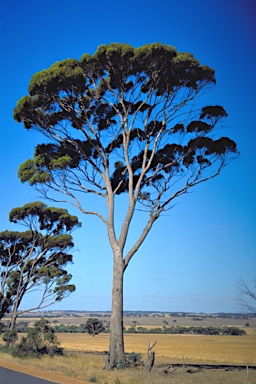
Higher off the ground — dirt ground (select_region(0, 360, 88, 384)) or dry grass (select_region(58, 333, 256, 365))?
dirt ground (select_region(0, 360, 88, 384))

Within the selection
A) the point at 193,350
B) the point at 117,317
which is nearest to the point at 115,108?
Result: the point at 117,317

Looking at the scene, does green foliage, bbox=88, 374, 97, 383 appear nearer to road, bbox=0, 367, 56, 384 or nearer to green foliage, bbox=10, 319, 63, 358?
road, bbox=0, 367, 56, 384

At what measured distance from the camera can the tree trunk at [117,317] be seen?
1498 centimetres

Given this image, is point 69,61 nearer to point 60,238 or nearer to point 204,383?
point 204,383

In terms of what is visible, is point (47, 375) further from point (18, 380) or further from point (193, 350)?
point (193, 350)

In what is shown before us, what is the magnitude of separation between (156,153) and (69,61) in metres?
5.08

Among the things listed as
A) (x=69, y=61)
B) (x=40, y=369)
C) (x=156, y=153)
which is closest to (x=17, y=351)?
(x=40, y=369)

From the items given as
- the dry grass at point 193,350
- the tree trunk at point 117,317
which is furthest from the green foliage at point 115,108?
the dry grass at point 193,350

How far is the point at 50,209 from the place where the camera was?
105 feet

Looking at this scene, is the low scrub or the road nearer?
the road

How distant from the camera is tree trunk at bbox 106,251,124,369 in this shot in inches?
590

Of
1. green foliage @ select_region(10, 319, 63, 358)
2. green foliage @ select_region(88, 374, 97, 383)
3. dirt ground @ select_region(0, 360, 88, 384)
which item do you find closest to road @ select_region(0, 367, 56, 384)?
dirt ground @ select_region(0, 360, 88, 384)

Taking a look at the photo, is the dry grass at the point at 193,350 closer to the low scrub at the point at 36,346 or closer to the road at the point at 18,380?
the low scrub at the point at 36,346

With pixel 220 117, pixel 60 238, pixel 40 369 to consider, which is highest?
pixel 220 117
